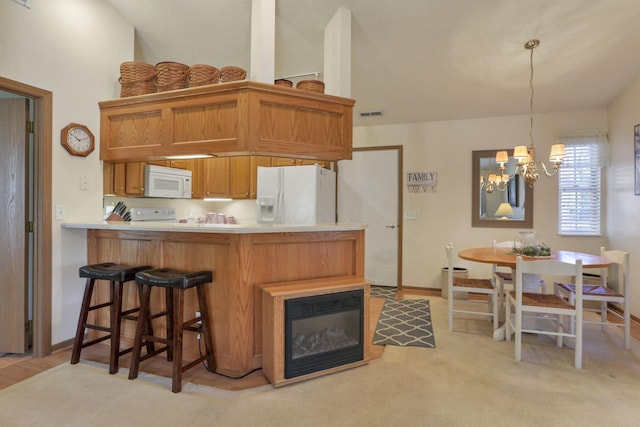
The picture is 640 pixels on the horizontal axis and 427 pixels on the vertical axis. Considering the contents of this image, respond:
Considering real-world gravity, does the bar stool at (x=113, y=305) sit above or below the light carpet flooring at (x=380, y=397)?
above

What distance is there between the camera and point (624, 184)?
370 centimetres

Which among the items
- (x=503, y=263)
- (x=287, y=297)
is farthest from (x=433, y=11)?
(x=287, y=297)

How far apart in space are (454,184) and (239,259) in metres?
3.54

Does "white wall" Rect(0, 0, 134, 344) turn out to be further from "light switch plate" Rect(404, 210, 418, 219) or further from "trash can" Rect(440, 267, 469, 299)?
"trash can" Rect(440, 267, 469, 299)

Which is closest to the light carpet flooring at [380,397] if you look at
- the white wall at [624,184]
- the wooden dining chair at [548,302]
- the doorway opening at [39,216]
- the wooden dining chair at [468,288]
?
the wooden dining chair at [548,302]

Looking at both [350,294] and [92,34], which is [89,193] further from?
[350,294]

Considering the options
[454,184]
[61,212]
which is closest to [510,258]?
[454,184]

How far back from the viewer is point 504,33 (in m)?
3.09

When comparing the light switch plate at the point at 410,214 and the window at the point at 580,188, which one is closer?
the window at the point at 580,188

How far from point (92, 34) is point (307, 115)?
6.74 ft

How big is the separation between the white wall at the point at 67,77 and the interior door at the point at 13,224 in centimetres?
20

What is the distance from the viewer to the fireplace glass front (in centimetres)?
218

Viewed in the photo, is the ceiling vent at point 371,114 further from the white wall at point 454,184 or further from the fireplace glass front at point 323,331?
the fireplace glass front at point 323,331

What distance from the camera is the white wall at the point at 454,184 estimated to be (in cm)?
436
